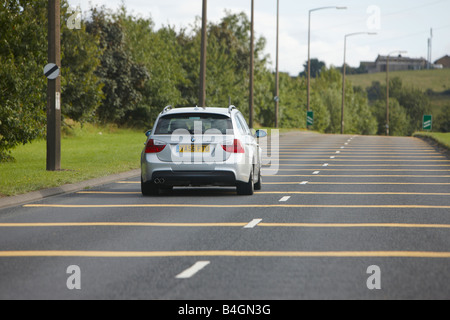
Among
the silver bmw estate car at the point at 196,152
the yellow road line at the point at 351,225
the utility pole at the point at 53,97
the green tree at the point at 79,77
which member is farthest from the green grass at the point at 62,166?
the yellow road line at the point at 351,225

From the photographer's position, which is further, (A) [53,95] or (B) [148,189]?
(A) [53,95]

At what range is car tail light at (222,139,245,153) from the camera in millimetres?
15148

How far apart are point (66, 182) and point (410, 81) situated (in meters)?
A: 182

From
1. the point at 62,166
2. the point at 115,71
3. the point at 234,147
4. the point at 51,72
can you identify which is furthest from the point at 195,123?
the point at 115,71

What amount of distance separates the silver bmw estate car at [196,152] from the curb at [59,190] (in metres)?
1.94

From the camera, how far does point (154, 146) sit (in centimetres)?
1529

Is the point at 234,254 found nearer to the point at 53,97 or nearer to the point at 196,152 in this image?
the point at 196,152

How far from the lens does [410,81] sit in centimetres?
19275

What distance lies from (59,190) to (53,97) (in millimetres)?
4610

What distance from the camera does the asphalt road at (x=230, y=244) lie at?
7125mm

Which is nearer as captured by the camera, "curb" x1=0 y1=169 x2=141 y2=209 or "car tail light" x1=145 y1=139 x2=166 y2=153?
"curb" x1=0 y1=169 x2=141 y2=209

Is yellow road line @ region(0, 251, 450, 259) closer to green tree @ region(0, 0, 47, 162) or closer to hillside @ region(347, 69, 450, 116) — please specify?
green tree @ region(0, 0, 47, 162)

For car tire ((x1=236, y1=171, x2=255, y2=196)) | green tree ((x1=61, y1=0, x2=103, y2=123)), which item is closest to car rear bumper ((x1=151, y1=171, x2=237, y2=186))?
car tire ((x1=236, y1=171, x2=255, y2=196))
